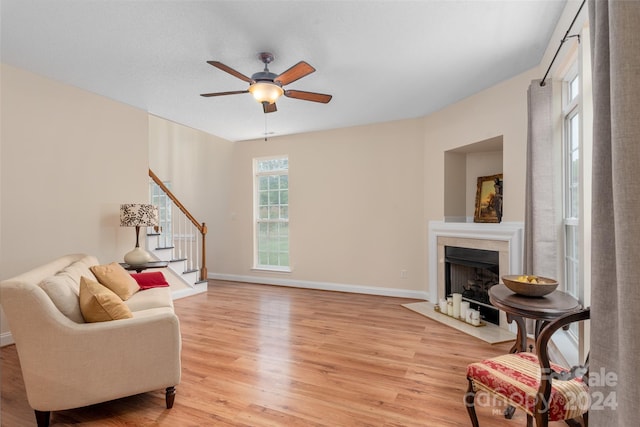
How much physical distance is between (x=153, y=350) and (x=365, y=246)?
382 centimetres

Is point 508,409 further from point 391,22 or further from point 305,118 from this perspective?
point 305,118

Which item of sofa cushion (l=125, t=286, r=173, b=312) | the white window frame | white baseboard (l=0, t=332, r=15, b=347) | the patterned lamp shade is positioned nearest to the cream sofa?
sofa cushion (l=125, t=286, r=173, b=312)

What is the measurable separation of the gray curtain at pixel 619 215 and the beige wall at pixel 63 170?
4635 mm

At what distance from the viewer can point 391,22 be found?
2.51 metres

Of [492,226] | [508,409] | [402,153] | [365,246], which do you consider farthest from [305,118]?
[508,409]

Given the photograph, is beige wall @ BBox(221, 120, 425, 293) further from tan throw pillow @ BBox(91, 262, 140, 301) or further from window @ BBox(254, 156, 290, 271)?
tan throw pillow @ BBox(91, 262, 140, 301)

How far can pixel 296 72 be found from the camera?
8.82 ft

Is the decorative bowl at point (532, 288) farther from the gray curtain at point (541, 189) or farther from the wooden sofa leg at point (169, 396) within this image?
the wooden sofa leg at point (169, 396)

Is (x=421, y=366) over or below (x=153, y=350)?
below

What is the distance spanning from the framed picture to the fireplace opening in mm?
534

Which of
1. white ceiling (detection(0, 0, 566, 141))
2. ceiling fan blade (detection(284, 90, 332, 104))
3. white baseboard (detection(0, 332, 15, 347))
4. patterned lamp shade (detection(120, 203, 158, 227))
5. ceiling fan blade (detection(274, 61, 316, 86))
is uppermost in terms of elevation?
white ceiling (detection(0, 0, 566, 141))

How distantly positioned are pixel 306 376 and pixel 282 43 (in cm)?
284

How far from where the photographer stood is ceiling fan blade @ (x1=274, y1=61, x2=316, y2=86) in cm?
256

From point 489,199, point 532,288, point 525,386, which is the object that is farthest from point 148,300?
point 489,199
